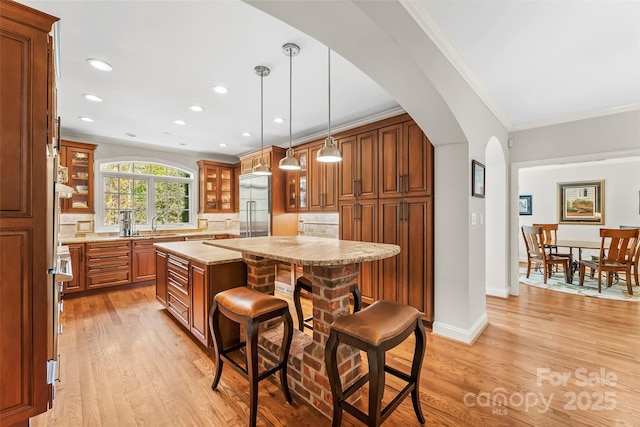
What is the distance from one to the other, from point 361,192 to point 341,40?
6.84 feet

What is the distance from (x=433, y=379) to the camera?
6.73 ft

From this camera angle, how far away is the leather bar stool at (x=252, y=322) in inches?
62.8

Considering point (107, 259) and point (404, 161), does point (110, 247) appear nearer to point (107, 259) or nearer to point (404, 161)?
point (107, 259)

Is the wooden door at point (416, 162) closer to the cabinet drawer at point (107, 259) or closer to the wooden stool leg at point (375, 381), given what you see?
the wooden stool leg at point (375, 381)

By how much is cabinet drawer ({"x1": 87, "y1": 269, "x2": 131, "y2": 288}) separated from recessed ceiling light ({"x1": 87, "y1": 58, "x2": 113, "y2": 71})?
323 cm

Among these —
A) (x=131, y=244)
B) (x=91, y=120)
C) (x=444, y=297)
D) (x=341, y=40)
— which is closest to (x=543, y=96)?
(x=444, y=297)

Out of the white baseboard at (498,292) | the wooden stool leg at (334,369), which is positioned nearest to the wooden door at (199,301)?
the wooden stool leg at (334,369)

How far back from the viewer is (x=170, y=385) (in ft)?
6.44

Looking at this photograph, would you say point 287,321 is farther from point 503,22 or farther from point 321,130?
point 321,130

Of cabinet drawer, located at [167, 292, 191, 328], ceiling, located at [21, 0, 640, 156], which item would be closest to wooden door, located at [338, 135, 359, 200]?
ceiling, located at [21, 0, 640, 156]

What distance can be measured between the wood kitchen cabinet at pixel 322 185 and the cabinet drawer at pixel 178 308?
2145 mm

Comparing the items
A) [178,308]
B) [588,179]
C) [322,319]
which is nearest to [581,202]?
[588,179]

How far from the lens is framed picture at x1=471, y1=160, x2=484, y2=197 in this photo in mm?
2668

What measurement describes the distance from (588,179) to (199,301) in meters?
8.16
